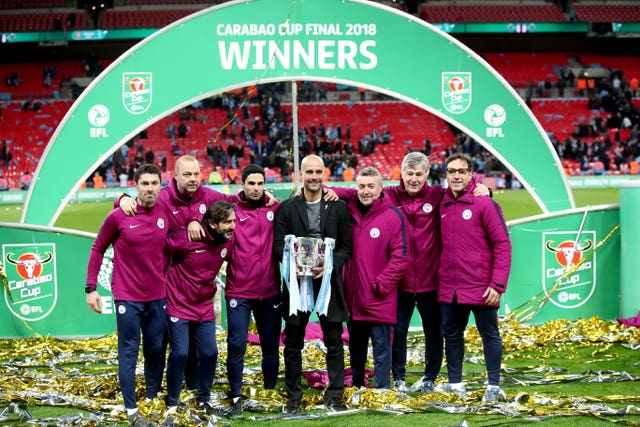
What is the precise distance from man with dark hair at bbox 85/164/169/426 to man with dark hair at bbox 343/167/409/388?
4.86 ft

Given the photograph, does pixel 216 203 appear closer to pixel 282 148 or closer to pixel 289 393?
pixel 289 393

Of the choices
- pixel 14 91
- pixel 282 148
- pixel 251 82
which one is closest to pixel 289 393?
pixel 251 82

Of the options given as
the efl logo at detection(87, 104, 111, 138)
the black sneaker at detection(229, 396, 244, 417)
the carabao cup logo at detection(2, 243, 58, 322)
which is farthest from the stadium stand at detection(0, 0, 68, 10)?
the black sneaker at detection(229, 396, 244, 417)

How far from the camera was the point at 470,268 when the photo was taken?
702 centimetres

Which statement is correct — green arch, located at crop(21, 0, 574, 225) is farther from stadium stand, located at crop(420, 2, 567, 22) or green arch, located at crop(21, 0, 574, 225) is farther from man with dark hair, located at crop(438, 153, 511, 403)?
stadium stand, located at crop(420, 2, 567, 22)

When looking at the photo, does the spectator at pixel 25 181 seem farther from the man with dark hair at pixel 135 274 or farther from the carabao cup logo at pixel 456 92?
the man with dark hair at pixel 135 274

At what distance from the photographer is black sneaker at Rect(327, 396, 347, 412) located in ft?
22.1

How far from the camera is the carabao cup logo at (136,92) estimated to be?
35.6 feet

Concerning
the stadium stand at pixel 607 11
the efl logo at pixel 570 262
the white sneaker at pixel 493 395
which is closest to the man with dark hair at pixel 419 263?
the white sneaker at pixel 493 395

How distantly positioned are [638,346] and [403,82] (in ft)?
13.3

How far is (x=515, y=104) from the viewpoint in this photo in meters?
11.2

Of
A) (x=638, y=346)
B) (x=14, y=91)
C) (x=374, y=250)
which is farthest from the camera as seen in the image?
(x=14, y=91)

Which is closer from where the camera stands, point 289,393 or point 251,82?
point 289,393

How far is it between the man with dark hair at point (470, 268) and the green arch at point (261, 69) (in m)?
4.06
